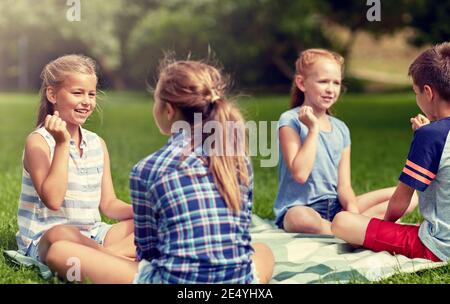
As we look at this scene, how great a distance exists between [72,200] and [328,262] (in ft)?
3.82

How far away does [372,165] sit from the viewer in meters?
7.61

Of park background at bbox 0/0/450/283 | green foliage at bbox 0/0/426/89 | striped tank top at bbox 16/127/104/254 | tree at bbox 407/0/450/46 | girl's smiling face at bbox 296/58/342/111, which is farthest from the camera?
green foliage at bbox 0/0/426/89

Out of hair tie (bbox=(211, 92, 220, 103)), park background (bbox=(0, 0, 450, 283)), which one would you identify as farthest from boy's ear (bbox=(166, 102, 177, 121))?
park background (bbox=(0, 0, 450, 283))

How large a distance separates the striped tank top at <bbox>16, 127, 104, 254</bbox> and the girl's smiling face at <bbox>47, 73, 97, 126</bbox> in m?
0.13

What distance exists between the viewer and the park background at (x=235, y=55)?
8.84m

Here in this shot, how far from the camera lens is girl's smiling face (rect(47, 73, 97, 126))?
3.34 meters

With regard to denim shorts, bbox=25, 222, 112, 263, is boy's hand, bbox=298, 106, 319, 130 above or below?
above

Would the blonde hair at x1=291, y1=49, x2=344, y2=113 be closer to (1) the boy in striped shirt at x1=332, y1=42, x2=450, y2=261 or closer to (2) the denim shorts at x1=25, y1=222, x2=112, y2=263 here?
(1) the boy in striped shirt at x1=332, y1=42, x2=450, y2=261

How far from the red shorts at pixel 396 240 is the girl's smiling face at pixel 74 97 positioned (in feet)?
4.56

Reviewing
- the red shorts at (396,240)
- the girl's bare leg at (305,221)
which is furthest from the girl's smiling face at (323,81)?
the red shorts at (396,240)

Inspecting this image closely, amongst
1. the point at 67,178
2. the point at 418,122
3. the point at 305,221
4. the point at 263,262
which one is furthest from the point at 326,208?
the point at 67,178

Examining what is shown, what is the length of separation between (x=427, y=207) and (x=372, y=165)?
4271 millimetres

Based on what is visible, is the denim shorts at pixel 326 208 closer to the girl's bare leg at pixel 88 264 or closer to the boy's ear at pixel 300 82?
the boy's ear at pixel 300 82
